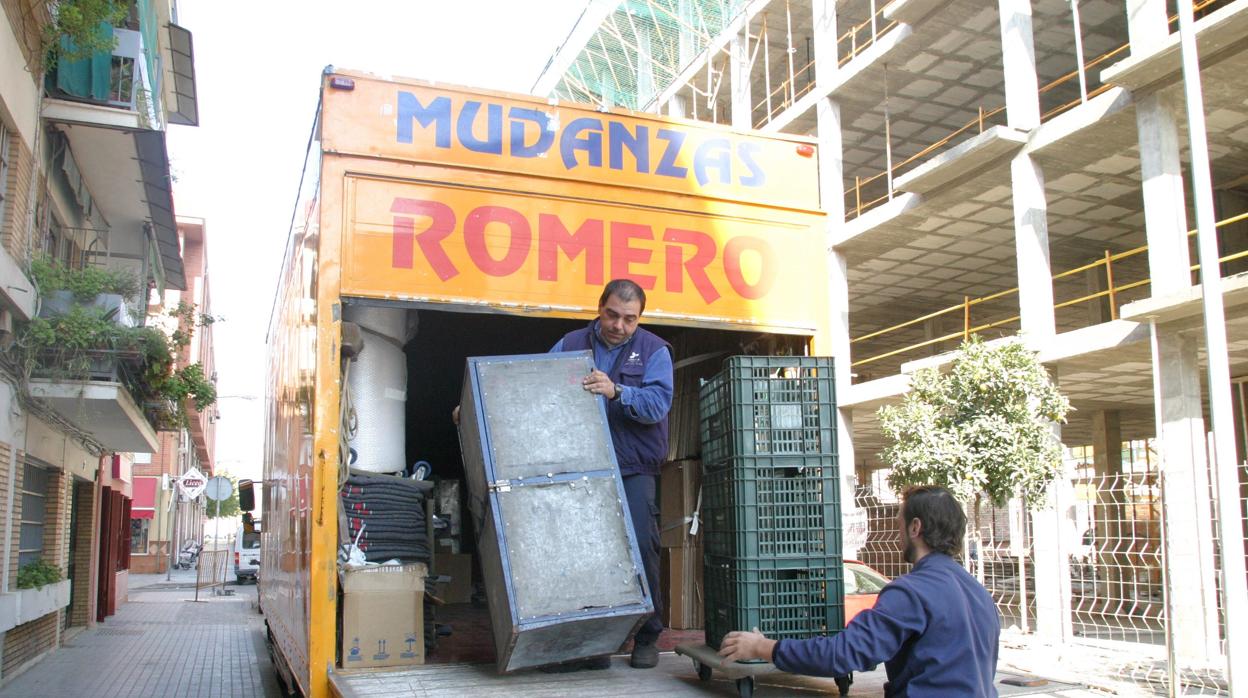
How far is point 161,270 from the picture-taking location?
63.6 feet

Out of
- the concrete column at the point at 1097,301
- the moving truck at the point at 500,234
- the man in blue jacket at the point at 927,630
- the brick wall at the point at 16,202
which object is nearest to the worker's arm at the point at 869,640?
the man in blue jacket at the point at 927,630

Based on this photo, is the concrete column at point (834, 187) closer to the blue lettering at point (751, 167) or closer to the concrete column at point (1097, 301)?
the concrete column at point (1097, 301)

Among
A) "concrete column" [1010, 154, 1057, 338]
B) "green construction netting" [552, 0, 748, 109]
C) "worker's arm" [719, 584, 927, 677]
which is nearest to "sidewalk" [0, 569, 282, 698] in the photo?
"worker's arm" [719, 584, 927, 677]

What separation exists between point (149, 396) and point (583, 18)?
2150 centimetres

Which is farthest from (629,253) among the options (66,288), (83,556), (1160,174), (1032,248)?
(83,556)

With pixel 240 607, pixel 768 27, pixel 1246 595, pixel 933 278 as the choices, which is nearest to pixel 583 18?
pixel 768 27

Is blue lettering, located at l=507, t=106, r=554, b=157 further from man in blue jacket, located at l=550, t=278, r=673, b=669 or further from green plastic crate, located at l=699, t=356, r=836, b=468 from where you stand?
green plastic crate, located at l=699, t=356, r=836, b=468

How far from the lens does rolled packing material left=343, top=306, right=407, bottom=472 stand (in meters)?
5.18

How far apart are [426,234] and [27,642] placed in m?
10.4

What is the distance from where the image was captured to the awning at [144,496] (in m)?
36.8

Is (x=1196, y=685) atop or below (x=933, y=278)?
below

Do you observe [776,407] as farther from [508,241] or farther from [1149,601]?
[1149,601]

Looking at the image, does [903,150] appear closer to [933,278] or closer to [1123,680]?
[933,278]

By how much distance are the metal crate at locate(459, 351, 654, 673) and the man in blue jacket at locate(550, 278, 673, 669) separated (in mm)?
241
